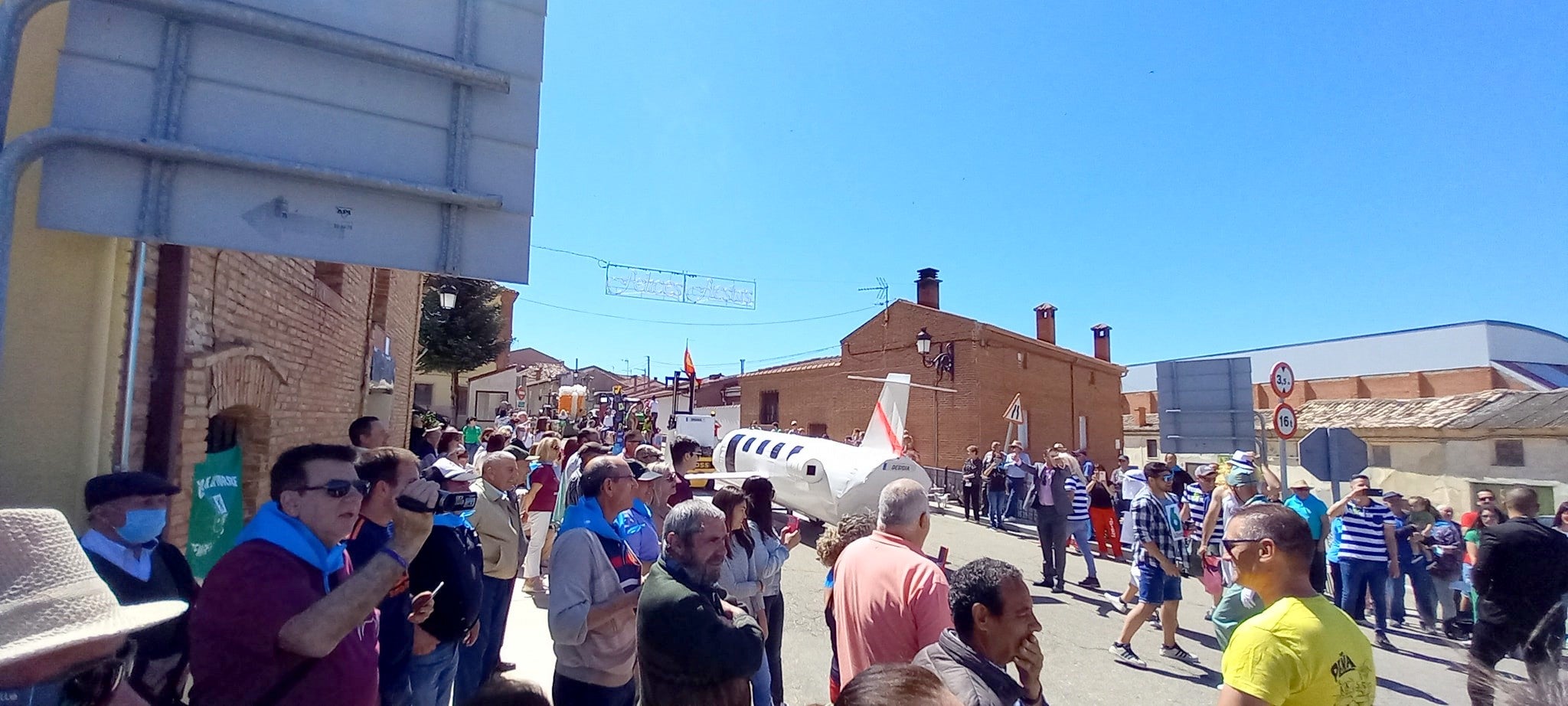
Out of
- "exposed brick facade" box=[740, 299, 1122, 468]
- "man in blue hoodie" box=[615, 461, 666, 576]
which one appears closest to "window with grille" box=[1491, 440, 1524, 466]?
"exposed brick facade" box=[740, 299, 1122, 468]

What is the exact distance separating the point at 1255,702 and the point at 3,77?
15.0 feet

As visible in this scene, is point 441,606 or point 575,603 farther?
point 441,606

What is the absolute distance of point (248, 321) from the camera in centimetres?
492

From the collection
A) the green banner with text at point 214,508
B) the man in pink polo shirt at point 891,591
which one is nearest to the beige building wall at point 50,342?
the green banner with text at point 214,508

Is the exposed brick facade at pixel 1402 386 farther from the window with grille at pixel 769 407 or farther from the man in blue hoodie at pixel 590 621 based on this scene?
the man in blue hoodie at pixel 590 621

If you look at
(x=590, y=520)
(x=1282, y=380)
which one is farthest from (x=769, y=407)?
(x=590, y=520)

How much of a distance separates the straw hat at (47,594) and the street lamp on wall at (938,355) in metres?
20.8

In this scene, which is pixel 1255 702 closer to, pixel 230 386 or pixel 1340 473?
pixel 230 386

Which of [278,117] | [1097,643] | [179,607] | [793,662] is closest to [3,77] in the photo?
[278,117]

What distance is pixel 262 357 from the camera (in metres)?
5.11

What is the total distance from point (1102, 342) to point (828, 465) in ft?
68.8

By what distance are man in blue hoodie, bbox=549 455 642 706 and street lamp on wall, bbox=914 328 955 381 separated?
18.9 meters

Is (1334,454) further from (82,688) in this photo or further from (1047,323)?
(1047,323)

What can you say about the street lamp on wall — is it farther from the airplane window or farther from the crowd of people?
the crowd of people
